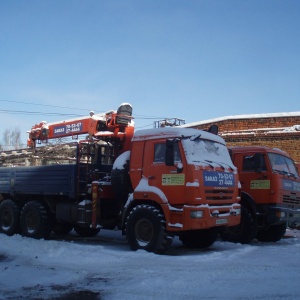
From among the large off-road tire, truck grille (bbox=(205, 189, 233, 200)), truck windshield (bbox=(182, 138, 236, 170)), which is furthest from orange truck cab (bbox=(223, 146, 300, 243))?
truck grille (bbox=(205, 189, 233, 200))

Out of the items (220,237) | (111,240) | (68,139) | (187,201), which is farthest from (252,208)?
(68,139)

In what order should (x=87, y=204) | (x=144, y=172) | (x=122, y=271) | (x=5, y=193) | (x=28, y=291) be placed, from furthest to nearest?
(x=5, y=193), (x=87, y=204), (x=144, y=172), (x=122, y=271), (x=28, y=291)

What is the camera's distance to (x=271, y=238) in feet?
41.5

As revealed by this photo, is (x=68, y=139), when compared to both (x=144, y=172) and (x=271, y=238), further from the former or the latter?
(x=271, y=238)

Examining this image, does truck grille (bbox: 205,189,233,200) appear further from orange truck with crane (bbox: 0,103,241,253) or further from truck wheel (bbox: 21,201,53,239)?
truck wheel (bbox: 21,201,53,239)

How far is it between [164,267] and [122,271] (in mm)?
733

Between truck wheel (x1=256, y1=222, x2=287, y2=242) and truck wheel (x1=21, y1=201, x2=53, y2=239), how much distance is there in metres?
5.87

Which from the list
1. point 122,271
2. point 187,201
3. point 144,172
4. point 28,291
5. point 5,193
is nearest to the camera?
point 28,291

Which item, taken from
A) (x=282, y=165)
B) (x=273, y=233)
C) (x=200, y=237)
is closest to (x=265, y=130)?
(x=273, y=233)

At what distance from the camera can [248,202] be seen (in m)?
11.6

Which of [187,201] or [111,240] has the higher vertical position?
[187,201]

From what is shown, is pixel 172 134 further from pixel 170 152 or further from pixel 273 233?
pixel 273 233

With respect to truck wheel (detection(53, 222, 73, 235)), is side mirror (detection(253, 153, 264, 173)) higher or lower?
higher

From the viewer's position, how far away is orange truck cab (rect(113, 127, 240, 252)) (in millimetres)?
9211
